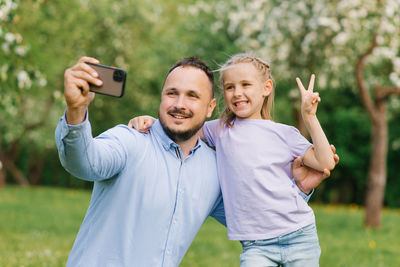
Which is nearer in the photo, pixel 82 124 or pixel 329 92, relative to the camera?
pixel 82 124

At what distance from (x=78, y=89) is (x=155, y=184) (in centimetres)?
93

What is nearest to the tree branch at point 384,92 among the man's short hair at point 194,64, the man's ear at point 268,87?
the man's ear at point 268,87

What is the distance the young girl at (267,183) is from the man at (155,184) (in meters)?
0.18

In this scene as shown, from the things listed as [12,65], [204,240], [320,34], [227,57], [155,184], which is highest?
[320,34]

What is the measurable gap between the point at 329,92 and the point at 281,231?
1872cm

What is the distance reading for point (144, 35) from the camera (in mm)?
23875

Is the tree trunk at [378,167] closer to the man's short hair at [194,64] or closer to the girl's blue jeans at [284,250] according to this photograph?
the girl's blue jeans at [284,250]

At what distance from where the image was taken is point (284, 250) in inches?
126

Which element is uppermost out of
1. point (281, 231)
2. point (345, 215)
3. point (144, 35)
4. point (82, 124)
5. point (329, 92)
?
point (144, 35)

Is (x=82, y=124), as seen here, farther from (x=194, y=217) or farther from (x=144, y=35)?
(x=144, y=35)

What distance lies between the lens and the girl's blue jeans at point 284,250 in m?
3.16

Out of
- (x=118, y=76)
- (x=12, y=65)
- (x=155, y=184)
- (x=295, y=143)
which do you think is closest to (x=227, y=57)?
(x=12, y=65)

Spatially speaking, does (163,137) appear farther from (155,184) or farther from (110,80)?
(110,80)

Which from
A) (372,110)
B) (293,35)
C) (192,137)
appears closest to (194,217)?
(192,137)
